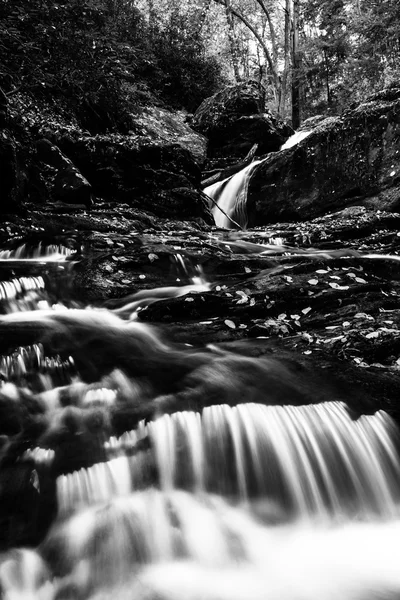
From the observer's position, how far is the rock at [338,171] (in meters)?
10.1

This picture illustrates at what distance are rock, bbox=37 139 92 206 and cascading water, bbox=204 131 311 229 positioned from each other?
3.97m

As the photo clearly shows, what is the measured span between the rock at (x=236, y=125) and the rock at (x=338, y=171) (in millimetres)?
4380

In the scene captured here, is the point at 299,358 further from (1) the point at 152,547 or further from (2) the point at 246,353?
(1) the point at 152,547

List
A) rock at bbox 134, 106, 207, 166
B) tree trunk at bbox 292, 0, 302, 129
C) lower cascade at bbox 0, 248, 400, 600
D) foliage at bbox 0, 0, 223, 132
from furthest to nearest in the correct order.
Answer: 1. tree trunk at bbox 292, 0, 302, 129
2. rock at bbox 134, 106, 207, 166
3. foliage at bbox 0, 0, 223, 132
4. lower cascade at bbox 0, 248, 400, 600

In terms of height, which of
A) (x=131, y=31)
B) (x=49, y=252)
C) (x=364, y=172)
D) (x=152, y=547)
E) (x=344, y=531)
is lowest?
(x=344, y=531)

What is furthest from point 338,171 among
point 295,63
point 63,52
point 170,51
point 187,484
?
point 295,63

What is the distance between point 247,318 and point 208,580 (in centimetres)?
296

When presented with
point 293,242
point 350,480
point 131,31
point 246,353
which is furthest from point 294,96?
point 350,480

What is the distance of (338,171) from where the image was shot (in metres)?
10.7

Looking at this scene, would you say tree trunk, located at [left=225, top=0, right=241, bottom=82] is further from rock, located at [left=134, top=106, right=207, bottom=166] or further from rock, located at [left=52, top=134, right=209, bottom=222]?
rock, located at [left=52, top=134, right=209, bottom=222]

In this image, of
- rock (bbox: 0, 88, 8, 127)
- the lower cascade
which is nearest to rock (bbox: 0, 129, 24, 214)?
rock (bbox: 0, 88, 8, 127)

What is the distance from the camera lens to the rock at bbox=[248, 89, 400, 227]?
10109mm

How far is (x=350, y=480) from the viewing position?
2902 millimetres

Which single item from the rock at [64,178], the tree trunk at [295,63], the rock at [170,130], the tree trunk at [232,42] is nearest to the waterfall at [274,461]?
the rock at [64,178]
